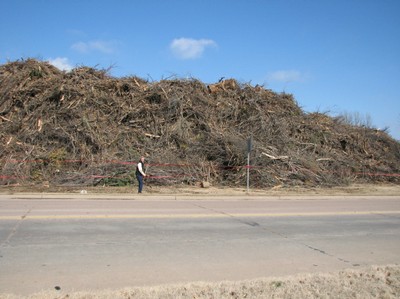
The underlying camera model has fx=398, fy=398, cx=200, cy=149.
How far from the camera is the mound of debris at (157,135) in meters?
20.7

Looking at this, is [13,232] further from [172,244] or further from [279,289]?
[279,289]

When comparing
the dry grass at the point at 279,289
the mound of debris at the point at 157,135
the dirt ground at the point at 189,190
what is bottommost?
the dry grass at the point at 279,289

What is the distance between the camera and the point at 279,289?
15.9ft

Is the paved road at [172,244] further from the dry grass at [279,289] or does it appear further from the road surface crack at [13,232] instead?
the dry grass at [279,289]

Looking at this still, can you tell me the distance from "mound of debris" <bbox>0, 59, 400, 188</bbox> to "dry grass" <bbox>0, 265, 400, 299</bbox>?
50.1 feet

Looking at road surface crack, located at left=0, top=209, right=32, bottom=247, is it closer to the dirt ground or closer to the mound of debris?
the dirt ground

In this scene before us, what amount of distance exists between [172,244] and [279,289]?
295 cm

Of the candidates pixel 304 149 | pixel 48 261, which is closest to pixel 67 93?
pixel 304 149

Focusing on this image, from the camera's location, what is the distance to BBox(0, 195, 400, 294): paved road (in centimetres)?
554

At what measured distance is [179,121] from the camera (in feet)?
78.7

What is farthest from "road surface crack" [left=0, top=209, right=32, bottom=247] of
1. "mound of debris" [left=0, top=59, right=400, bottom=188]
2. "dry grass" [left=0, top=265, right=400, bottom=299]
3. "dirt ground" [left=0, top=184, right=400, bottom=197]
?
"mound of debris" [left=0, top=59, right=400, bottom=188]

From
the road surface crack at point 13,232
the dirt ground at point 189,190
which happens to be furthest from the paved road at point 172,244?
the dirt ground at point 189,190

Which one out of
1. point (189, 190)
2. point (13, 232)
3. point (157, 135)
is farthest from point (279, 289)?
point (157, 135)

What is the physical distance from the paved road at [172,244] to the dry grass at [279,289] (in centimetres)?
42
